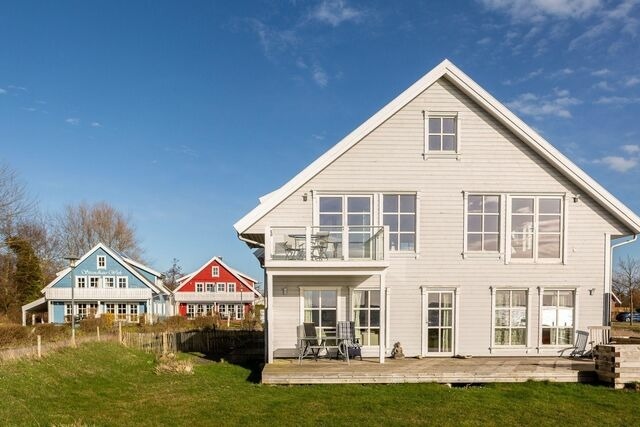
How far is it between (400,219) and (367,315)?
3.18m

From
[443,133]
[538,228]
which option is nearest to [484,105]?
[443,133]

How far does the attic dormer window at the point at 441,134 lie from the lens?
1322 cm

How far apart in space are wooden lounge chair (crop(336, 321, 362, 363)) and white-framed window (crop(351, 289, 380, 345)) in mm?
532

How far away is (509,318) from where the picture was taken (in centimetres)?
1323

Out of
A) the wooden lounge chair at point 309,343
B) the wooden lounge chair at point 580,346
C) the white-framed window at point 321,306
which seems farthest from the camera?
the white-framed window at point 321,306

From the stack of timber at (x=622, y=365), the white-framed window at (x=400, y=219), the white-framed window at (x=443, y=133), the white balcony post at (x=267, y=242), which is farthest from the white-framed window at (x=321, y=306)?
the stack of timber at (x=622, y=365)

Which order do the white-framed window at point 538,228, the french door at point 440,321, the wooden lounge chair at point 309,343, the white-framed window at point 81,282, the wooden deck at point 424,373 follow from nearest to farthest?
the wooden deck at point 424,373, the wooden lounge chair at point 309,343, the french door at point 440,321, the white-framed window at point 538,228, the white-framed window at point 81,282

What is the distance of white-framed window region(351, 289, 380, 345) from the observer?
13.0 meters

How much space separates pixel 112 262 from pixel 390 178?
3228cm

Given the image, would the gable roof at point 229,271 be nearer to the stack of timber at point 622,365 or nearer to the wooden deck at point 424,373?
the wooden deck at point 424,373

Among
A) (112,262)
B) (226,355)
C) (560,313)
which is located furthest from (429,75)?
(112,262)

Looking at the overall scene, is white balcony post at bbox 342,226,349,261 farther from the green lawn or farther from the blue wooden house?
the blue wooden house

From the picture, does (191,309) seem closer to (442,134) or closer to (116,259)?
(116,259)

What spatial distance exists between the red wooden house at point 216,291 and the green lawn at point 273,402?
35.4m
